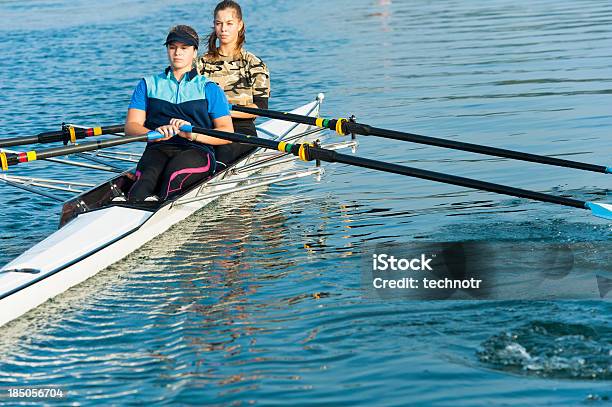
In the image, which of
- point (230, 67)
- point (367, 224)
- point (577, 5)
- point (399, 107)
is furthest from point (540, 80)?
point (577, 5)

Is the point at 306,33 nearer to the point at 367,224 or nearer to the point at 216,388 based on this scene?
the point at 367,224

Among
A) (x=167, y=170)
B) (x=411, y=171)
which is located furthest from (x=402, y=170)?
(x=167, y=170)

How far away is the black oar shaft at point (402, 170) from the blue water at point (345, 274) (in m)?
0.67

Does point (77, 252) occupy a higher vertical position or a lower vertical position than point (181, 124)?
lower

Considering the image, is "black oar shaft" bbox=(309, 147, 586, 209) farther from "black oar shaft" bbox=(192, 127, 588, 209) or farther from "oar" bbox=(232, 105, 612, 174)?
"oar" bbox=(232, 105, 612, 174)

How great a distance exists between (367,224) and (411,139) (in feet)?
3.03

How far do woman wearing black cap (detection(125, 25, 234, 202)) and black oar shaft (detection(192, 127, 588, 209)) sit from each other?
0.48 metres

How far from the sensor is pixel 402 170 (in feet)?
23.3

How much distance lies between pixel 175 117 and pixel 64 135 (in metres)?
1.17

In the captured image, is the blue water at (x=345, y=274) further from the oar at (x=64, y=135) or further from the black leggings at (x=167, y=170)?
the oar at (x=64, y=135)

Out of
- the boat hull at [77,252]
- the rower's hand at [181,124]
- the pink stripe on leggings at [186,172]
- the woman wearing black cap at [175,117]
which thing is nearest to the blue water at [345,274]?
the boat hull at [77,252]

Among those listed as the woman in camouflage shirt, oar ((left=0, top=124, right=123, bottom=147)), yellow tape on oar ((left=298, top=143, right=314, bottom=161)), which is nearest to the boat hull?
oar ((left=0, top=124, right=123, bottom=147))

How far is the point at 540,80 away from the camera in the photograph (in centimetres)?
1567

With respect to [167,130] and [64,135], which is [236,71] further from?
[167,130]
